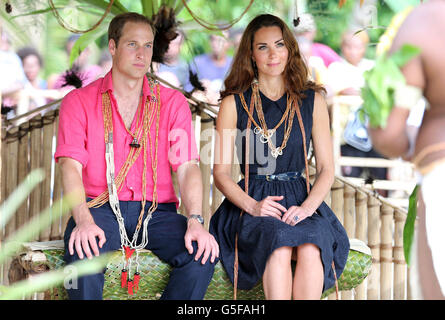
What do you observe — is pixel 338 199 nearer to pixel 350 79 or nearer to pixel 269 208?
pixel 269 208

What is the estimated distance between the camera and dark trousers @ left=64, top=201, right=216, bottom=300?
2883mm

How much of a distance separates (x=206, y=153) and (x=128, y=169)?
3.27 ft

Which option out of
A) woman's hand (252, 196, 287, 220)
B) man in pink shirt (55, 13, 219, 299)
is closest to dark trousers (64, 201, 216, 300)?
man in pink shirt (55, 13, 219, 299)

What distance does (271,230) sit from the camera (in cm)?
298

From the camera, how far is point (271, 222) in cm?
304

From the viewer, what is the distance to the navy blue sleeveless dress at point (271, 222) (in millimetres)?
2982

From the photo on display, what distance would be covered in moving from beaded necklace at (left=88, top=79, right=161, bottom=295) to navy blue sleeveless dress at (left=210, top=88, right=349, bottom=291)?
0.38 m

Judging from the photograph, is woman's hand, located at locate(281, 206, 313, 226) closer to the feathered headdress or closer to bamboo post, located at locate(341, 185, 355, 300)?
bamboo post, located at locate(341, 185, 355, 300)

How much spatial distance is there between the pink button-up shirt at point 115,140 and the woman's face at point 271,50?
467 millimetres

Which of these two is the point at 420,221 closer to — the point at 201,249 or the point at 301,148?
the point at 201,249

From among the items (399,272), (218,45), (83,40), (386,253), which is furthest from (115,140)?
(218,45)

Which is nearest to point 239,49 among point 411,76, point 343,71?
point 411,76

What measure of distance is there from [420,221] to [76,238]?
1.62 metres

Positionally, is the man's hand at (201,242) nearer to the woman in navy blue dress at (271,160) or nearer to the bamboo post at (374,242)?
the woman in navy blue dress at (271,160)
